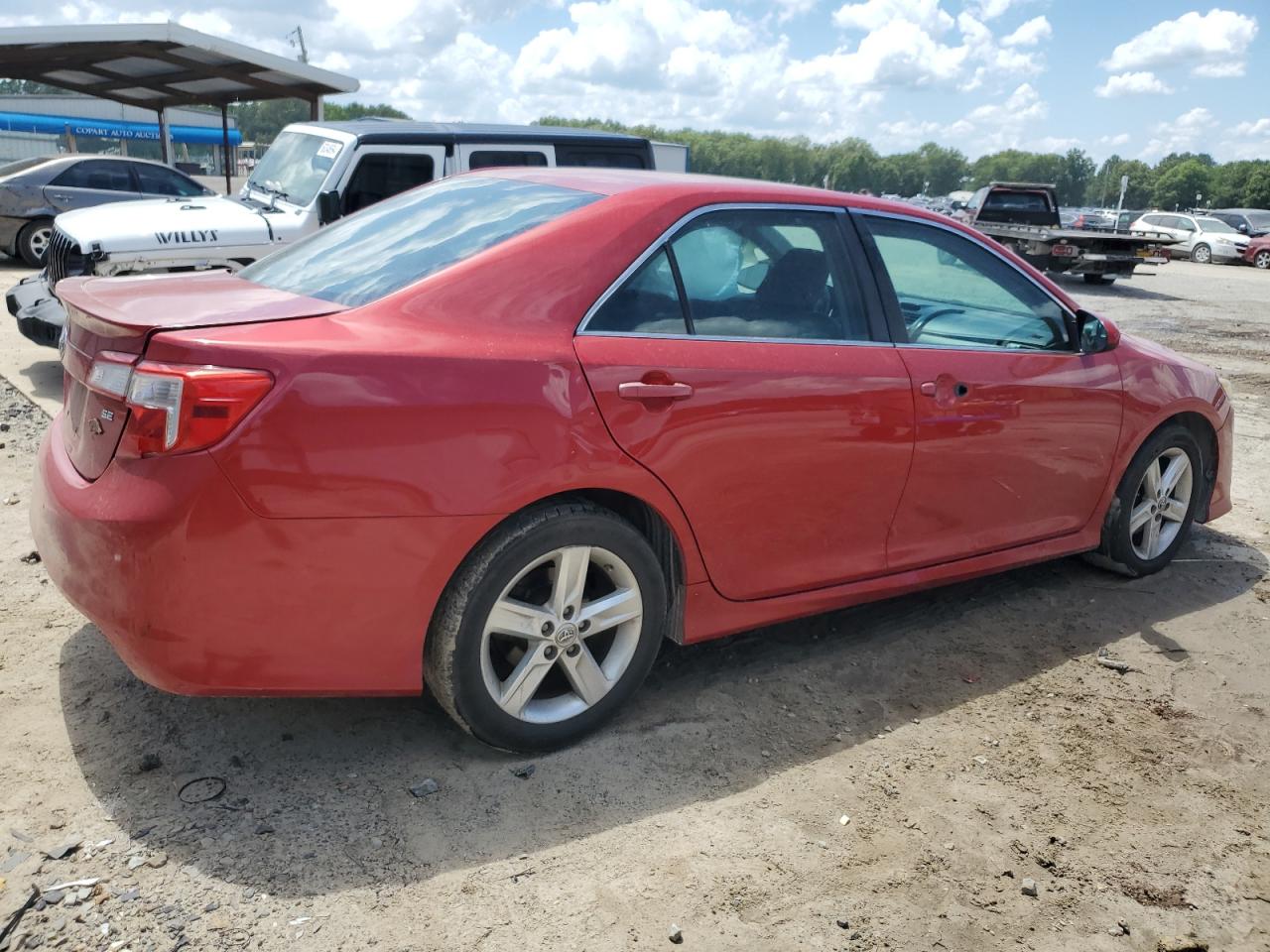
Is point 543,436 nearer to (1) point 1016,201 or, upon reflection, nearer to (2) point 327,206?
(2) point 327,206

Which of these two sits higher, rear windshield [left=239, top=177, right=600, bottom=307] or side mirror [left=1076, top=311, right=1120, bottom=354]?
rear windshield [left=239, top=177, right=600, bottom=307]

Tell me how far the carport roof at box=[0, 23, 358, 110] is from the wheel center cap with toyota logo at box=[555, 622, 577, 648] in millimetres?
14159

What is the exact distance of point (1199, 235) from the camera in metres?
31.0

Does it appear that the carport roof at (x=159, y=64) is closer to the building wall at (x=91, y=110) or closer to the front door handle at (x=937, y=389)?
the front door handle at (x=937, y=389)

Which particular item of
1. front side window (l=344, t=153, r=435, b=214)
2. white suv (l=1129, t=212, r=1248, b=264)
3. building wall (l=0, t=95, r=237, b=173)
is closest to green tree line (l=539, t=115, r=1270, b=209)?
building wall (l=0, t=95, r=237, b=173)

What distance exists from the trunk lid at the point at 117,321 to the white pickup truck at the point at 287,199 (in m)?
4.25

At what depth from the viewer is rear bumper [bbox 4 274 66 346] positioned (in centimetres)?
689

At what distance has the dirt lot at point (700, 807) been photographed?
249cm

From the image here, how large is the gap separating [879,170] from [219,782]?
178m

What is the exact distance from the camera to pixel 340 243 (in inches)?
141

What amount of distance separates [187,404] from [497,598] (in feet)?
3.07

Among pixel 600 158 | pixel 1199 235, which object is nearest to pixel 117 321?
pixel 600 158

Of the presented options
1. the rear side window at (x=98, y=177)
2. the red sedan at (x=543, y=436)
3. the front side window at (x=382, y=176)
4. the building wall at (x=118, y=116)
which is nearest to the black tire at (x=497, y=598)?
A: the red sedan at (x=543, y=436)

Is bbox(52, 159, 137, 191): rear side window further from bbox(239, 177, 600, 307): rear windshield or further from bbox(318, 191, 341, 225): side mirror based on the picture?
bbox(239, 177, 600, 307): rear windshield
